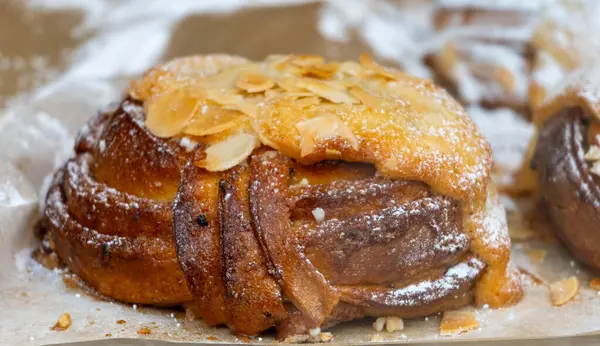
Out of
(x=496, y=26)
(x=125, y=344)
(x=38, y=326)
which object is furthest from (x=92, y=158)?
(x=496, y=26)

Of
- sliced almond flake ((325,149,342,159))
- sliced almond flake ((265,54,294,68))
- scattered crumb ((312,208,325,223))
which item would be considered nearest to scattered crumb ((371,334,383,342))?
scattered crumb ((312,208,325,223))

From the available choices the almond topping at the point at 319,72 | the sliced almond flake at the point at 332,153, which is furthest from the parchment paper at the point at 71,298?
the almond topping at the point at 319,72

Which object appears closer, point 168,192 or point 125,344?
point 125,344

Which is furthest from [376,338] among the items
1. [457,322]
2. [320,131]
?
[320,131]

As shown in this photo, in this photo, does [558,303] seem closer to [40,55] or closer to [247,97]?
[247,97]

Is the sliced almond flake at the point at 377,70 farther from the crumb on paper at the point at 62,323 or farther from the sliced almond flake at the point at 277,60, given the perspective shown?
the crumb on paper at the point at 62,323

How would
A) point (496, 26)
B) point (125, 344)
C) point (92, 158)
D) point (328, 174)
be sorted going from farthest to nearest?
point (496, 26)
point (92, 158)
point (328, 174)
point (125, 344)

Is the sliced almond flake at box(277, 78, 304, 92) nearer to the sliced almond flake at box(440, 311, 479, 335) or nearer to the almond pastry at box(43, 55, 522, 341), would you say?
the almond pastry at box(43, 55, 522, 341)
